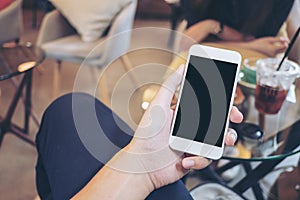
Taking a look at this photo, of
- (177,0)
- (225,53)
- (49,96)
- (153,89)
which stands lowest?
(49,96)

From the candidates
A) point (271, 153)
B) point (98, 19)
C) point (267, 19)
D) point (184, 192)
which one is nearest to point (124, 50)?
point (98, 19)

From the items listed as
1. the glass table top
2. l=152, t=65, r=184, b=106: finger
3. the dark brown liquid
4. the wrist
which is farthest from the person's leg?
the glass table top

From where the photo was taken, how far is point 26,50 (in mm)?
1719

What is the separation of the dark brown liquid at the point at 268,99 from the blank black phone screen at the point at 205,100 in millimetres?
312

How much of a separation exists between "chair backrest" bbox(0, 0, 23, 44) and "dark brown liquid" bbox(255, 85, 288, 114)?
145cm

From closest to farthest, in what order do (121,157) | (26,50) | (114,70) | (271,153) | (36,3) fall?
(121,157)
(271,153)
(26,50)
(114,70)
(36,3)

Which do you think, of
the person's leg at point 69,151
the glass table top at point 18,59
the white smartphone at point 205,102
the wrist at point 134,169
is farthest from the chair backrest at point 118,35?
the wrist at point 134,169

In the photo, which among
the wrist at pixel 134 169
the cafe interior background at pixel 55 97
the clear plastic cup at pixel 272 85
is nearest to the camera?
the wrist at pixel 134 169

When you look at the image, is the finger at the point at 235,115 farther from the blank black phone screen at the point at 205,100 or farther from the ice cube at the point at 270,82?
the ice cube at the point at 270,82

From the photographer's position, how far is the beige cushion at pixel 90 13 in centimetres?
192

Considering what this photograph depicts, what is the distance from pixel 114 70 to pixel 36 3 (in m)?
1.24

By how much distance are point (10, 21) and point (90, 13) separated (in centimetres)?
47

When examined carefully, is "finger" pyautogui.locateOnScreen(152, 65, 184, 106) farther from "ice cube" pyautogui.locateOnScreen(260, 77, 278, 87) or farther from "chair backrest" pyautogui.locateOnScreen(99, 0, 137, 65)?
"chair backrest" pyautogui.locateOnScreen(99, 0, 137, 65)

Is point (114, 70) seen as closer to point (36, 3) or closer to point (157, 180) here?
point (36, 3)
